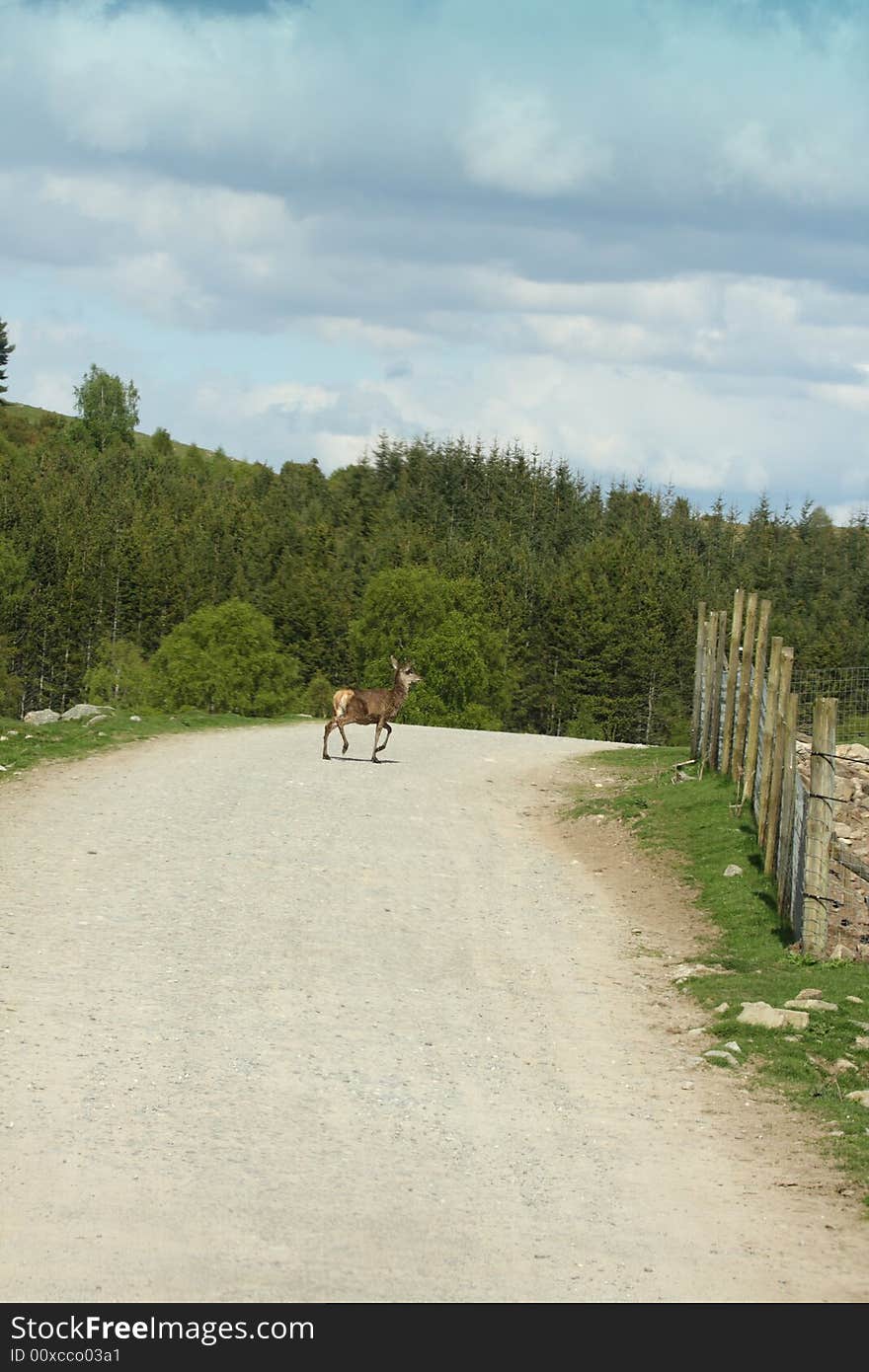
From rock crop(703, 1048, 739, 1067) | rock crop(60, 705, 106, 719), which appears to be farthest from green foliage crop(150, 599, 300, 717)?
rock crop(703, 1048, 739, 1067)

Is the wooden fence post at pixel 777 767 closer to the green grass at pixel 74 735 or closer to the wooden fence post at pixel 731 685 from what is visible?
the wooden fence post at pixel 731 685

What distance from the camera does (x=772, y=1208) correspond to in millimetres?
8234

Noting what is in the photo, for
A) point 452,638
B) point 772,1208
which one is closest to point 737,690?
point 772,1208

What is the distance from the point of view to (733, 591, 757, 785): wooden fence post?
858 inches

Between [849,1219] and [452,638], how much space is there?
88.1 meters

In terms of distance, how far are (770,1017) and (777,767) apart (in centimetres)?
557

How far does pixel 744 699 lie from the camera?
21.6m

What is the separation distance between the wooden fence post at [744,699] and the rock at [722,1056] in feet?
35.8

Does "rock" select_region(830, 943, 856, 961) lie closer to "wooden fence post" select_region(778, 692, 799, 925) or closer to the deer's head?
"wooden fence post" select_region(778, 692, 799, 925)

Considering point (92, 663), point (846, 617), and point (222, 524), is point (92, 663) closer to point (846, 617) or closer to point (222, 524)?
point (222, 524)

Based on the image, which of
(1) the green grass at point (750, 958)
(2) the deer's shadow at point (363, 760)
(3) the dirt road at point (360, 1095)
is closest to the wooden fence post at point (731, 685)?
(1) the green grass at point (750, 958)

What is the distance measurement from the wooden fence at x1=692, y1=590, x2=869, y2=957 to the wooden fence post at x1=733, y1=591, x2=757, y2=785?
0.01 m

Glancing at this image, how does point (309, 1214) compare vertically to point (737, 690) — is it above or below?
below
